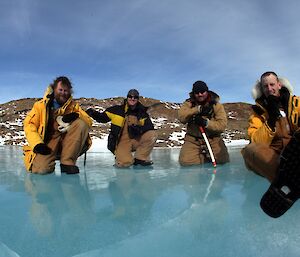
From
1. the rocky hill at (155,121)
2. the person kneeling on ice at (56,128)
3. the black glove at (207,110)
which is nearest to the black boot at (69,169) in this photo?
the person kneeling on ice at (56,128)

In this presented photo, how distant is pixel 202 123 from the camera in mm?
4770

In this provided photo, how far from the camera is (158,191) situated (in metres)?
3.00

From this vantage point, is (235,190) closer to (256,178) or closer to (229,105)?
(256,178)

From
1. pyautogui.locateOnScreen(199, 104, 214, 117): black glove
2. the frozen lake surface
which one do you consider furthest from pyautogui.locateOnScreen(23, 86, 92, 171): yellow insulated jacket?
pyautogui.locateOnScreen(199, 104, 214, 117): black glove

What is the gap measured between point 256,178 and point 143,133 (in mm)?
2261

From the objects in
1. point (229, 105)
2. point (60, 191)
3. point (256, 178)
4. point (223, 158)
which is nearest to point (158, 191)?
point (60, 191)

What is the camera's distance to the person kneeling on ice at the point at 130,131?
17.3ft

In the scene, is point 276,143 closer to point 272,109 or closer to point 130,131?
point 272,109

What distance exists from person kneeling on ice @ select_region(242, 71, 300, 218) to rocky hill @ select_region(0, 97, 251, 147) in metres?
9.41

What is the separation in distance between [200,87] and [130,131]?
137cm

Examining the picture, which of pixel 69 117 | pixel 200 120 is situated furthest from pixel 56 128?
pixel 200 120

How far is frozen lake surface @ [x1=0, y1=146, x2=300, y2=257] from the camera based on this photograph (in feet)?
5.61

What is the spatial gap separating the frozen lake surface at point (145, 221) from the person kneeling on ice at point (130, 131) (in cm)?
189

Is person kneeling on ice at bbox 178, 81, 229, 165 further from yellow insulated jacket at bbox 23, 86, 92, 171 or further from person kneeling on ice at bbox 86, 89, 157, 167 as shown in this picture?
yellow insulated jacket at bbox 23, 86, 92, 171
